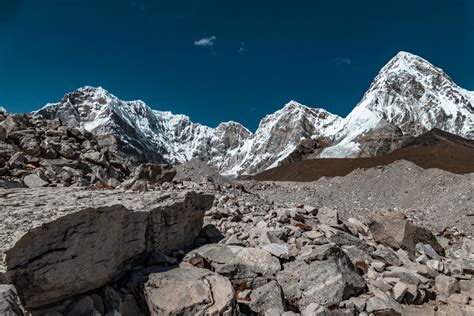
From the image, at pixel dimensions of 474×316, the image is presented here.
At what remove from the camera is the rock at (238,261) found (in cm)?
796

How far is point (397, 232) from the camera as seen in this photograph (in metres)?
12.5

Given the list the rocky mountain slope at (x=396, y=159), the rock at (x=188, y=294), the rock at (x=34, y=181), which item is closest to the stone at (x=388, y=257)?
Result: the rock at (x=188, y=294)

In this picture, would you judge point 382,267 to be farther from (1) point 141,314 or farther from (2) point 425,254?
(1) point 141,314

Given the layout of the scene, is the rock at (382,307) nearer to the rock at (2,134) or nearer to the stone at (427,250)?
the stone at (427,250)

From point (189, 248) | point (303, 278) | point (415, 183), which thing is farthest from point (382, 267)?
point (415, 183)

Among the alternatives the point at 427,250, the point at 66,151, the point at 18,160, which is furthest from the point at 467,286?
the point at 66,151

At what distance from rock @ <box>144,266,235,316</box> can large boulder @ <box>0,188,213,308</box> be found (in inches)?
28.8

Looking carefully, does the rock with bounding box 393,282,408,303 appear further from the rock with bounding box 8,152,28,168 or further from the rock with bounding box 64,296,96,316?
the rock with bounding box 8,152,28,168

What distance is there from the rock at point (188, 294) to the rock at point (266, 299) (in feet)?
2.58

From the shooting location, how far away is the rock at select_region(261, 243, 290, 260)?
8.73m

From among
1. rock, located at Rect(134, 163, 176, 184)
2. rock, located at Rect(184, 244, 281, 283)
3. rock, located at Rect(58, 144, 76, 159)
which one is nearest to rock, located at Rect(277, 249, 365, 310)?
rock, located at Rect(184, 244, 281, 283)

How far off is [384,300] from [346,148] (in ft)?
608

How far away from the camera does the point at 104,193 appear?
8.30 meters

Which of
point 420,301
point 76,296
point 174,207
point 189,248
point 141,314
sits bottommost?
point 420,301
